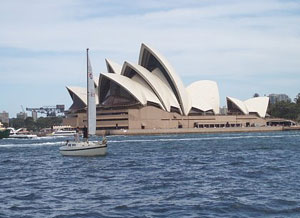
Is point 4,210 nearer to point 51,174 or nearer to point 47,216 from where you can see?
point 47,216

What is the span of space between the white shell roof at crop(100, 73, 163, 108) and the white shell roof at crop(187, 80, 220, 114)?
33.7 ft

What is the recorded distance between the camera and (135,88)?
323ft

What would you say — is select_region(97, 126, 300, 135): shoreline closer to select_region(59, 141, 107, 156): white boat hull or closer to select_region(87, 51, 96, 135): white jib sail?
select_region(87, 51, 96, 135): white jib sail

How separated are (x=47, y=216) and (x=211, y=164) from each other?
45.1 ft

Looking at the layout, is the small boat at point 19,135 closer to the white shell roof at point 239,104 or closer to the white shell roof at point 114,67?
the white shell roof at point 114,67

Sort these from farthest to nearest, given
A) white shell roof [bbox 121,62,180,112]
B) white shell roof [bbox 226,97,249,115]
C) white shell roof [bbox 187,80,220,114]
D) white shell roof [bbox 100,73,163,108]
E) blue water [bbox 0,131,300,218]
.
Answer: white shell roof [bbox 226,97,249,115] < white shell roof [bbox 187,80,220,114] < white shell roof [bbox 100,73,163,108] < white shell roof [bbox 121,62,180,112] < blue water [bbox 0,131,300,218]

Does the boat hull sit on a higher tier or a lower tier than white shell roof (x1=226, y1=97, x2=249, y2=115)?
lower

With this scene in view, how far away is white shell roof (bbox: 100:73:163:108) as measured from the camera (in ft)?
318

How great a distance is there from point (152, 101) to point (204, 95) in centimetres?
1421

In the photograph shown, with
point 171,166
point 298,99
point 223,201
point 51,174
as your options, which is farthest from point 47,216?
point 298,99

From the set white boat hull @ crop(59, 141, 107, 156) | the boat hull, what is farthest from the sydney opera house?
white boat hull @ crop(59, 141, 107, 156)

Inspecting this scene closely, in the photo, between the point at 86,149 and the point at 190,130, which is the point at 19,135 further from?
the point at 86,149

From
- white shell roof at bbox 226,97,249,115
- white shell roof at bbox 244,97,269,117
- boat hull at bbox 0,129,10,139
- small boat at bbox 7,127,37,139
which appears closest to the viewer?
boat hull at bbox 0,129,10,139

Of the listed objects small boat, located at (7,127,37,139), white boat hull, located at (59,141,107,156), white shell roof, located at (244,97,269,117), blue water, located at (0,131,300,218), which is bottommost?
blue water, located at (0,131,300,218)
